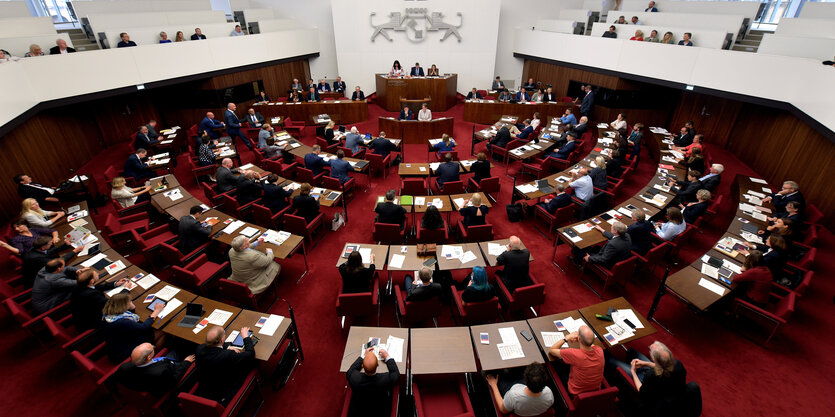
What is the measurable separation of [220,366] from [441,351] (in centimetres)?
265

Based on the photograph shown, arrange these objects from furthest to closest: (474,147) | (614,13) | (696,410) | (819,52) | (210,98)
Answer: (614,13) < (210,98) < (474,147) < (819,52) < (696,410)

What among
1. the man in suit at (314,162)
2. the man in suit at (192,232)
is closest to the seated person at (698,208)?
the man in suit at (314,162)

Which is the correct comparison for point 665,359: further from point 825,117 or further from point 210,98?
point 210,98

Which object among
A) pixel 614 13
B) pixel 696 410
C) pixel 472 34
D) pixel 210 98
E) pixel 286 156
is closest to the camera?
pixel 696 410

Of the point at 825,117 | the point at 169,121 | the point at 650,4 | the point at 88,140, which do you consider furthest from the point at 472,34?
the point at 88,140

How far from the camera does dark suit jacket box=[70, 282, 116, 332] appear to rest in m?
4.90

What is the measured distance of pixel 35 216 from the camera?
6609mm

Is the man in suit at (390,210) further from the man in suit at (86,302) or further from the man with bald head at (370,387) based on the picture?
the man in suit at (86,302)

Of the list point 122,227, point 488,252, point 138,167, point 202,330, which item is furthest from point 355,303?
point 138,167

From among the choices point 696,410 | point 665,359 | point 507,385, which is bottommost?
point 507,385

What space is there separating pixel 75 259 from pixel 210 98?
1120cm

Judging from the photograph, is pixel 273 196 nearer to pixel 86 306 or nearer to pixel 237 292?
pixel 237 292

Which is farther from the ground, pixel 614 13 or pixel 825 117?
pixel 614 13

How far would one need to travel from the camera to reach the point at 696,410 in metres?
3.74
